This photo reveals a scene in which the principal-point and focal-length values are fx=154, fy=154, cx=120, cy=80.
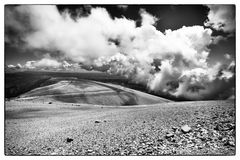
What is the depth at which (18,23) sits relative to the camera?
5246mm

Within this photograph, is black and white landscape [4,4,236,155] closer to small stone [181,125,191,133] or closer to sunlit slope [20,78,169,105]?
small stone [181,125,191,133]

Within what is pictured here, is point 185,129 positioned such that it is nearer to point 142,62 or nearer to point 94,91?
point 142,62

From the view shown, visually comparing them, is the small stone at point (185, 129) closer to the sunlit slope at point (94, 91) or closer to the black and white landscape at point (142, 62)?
the black and white landscape at point (142, 62)

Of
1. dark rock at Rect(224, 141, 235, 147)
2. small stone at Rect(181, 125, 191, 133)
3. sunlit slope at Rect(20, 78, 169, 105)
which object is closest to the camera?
dark rock at Rect(224, 141, 235, 147)

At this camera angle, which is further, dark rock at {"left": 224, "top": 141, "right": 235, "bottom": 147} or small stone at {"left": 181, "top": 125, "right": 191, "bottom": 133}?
small stone at {"left": 181, "top": 125, "right": 191, "bottom": 133}

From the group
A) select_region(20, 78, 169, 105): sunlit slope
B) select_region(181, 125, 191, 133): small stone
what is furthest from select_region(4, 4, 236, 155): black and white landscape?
select_region(20, 78, 169, 105): sunlit slope

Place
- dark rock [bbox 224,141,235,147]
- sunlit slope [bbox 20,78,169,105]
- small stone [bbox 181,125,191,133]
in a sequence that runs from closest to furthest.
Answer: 1. dark rock [bbox 224,141,235,147]
2. small stone [bbox 181,125,191,133]
3. sunlit slope [bbox 20,78,169,105]

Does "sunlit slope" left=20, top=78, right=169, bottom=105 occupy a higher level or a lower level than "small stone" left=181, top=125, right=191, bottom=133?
lower

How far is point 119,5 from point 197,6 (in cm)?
242

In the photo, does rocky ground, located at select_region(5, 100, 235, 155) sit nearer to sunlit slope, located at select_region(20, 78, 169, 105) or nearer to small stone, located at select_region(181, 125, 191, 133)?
small stone, located at select_region(181, 125, 191, 133)

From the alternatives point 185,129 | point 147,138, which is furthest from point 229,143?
point 147,138

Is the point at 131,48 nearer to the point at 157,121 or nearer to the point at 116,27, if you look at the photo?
the point at 116,27
